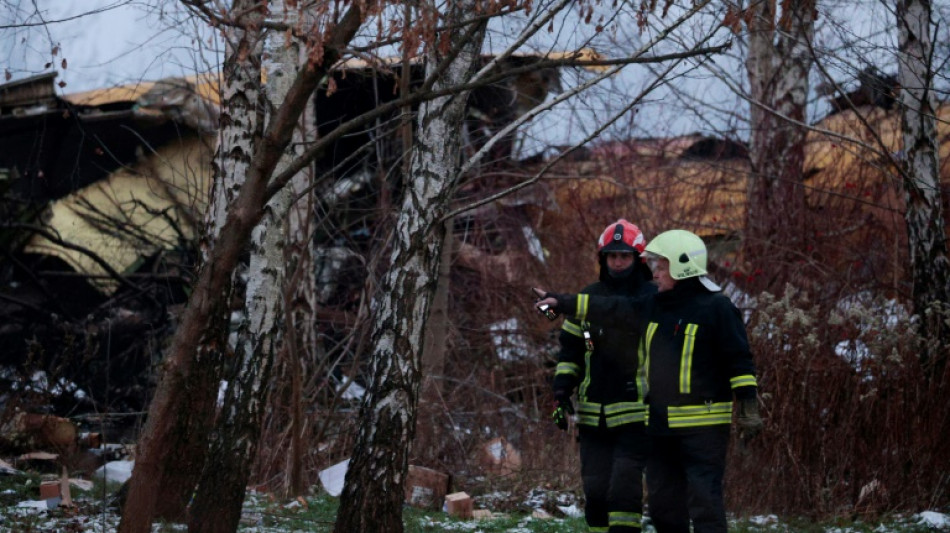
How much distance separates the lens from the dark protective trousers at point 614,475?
18.9 ft

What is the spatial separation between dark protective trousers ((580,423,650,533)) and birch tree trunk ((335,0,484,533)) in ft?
3.74

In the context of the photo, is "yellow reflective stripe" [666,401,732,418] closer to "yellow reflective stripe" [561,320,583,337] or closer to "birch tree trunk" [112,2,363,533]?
"yellow reflective stripe" [561,320,583,337]

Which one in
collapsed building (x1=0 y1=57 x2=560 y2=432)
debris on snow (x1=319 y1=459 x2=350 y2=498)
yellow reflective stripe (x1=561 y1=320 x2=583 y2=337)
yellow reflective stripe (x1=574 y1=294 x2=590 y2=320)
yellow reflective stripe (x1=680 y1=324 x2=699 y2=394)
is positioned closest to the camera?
yellow reflective stripe (x1=680 y1=324 x2=699 y2=394)

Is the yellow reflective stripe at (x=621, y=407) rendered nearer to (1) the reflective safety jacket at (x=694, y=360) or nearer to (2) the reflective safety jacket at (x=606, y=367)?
(2) the reflective safety jacket at (x=606, y=367)

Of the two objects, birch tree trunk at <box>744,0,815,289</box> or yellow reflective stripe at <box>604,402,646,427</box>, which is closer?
yellow reflective stripe at <box>604,402,646,427</box>

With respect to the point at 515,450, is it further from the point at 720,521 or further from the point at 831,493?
the point at 720,521

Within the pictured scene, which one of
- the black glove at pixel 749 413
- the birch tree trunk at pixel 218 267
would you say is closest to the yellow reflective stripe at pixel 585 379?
the black glove at pixel 749 413

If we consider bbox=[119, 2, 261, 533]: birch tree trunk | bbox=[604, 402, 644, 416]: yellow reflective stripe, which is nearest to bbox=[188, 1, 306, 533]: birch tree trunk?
bbox=[119, 2, 261, 533]: birch tree trunk

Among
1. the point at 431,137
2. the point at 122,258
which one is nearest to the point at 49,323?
the point at 122,258

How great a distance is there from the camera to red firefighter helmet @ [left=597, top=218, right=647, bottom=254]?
6.32 m

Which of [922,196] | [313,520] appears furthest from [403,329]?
[922,196]

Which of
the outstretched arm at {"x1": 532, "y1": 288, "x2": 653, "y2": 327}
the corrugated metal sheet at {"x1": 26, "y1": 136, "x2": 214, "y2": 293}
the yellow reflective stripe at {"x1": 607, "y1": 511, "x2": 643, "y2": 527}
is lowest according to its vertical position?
the yellow reflective stripe at {"x1": 607, "y1": 511, "x2": 643, "y2": 527}

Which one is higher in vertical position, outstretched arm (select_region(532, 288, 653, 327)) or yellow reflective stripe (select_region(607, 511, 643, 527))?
outstretched arm (select_region(532, 288, 653, 327))

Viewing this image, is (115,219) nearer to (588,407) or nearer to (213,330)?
(213,330)
